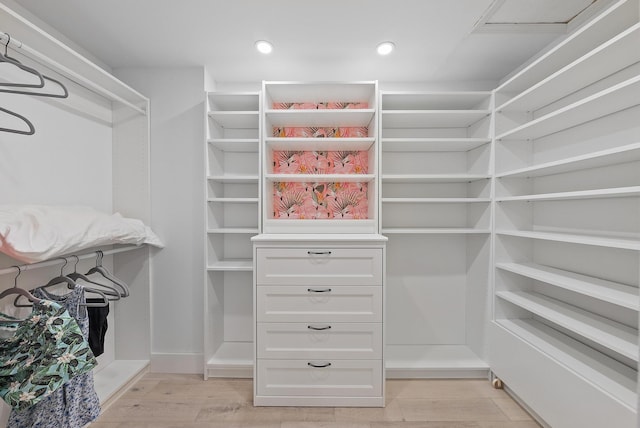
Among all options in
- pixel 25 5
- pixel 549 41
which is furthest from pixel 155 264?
pixel 549 41

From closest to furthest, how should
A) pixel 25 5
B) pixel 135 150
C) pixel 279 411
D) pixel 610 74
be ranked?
1. pixel 610 74
2. pixel 25 5
3. pixel 279 411
4. pixel 135 150

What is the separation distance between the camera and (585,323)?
5.52ft

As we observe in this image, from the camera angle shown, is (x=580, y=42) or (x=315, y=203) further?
(x=315, y=203)

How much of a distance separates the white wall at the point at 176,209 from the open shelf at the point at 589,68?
2372mm

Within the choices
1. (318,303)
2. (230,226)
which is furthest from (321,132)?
(318,303)

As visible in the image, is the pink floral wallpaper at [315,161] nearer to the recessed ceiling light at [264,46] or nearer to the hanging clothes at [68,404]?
the recessed ceiling light at [264,46]

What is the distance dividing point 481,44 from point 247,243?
7.58 ft

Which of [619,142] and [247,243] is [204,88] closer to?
[247,243]

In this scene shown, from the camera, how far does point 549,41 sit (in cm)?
212

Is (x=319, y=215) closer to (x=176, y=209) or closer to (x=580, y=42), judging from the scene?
(x=176, y=209)

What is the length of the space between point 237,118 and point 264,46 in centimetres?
59

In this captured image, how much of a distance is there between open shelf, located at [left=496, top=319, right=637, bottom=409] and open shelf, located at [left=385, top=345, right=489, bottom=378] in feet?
1.55

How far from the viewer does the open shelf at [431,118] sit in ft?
7.86

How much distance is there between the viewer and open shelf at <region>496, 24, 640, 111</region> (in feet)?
4.45
